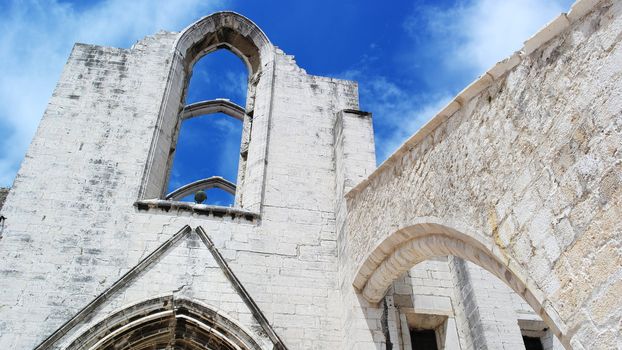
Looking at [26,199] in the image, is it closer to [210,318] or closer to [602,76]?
[210,318]

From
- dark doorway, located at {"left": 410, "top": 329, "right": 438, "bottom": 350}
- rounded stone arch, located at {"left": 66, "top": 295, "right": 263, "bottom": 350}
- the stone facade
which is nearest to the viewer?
the stone facade

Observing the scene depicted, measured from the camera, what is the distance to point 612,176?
2.26 metres

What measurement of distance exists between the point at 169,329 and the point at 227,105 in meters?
4.95

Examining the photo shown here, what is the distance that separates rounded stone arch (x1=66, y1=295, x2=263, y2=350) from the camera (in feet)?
17.2

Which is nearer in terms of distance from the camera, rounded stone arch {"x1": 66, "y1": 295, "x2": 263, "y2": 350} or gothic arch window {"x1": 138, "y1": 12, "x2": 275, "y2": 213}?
rounded stone arch {"x1": 66, "y1": 295, "x2": 263, "y2": 350}

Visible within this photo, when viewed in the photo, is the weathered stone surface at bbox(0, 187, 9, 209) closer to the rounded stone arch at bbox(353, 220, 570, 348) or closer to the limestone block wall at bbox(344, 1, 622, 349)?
the rounded stone arch at bbox(353, 220, 570, 348)

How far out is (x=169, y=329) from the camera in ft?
18.1

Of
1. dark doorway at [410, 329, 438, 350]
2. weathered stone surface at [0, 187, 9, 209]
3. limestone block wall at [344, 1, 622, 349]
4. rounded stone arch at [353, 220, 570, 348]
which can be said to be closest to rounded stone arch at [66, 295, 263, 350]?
rounded stone arch at [353, 220, 570, 348]

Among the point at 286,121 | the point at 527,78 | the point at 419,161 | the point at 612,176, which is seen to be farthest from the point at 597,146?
the point at 286,121

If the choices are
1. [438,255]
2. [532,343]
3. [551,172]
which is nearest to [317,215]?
[438,255]

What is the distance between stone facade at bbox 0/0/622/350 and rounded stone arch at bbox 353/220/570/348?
17mm

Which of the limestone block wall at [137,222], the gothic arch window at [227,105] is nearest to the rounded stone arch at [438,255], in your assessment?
the limestone block wall at [137,222]

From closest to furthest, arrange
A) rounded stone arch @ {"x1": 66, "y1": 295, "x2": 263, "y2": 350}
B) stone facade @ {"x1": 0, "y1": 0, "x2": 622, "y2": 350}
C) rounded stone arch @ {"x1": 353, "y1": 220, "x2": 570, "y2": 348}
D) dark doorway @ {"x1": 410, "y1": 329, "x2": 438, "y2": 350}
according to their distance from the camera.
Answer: stone facade @ {"x1": 0, "y1": 0, "x2": 622, "y2": 350}, rounded stone arch @ {"x1": 353, "y1": 220, "x2": 570, "y2": 348}, rounded stone arch @ {"x1": 66, "y1": 295, "x2": 263, "y2": 350}, dark doorway @ {"x1": 410, "y1": 329, "x2": 438, "y2": 350}

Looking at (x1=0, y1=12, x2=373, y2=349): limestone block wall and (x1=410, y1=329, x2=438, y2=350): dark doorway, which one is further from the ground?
(x1=0, y1=12, x2=373, y2=349): limestone block wall
